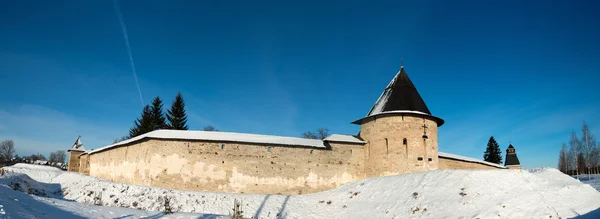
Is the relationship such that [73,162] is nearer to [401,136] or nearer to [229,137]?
[229,137]

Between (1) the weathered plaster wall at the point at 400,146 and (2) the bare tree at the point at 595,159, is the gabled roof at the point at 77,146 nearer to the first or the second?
(1) the weathered plaster wall at the point at 400,146

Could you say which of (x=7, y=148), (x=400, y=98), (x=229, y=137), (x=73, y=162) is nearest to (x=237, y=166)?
(x=229, y=137)

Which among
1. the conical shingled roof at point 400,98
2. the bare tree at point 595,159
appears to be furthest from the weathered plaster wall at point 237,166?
the bare tree at point 595,159

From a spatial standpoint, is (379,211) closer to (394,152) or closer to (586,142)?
(394,152)

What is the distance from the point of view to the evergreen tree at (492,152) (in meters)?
42.1

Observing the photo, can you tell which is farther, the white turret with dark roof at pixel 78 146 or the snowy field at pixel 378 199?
the white turret with dark roof at pixel 78 146

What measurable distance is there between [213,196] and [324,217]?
5.28 meters

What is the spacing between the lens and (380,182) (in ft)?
55.0

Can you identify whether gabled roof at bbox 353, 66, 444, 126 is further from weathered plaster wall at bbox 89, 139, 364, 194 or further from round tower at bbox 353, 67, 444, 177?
weathered plaster wall at bbox 89, 139, 364, 194

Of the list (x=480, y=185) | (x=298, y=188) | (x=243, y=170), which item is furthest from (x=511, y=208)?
(x=243, y=170)

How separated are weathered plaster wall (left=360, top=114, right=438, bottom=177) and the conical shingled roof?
0.53 m

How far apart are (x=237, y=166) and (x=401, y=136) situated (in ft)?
28.7

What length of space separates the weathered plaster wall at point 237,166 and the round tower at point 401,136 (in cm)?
106

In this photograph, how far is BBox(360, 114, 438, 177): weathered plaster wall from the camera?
60.8 ft
